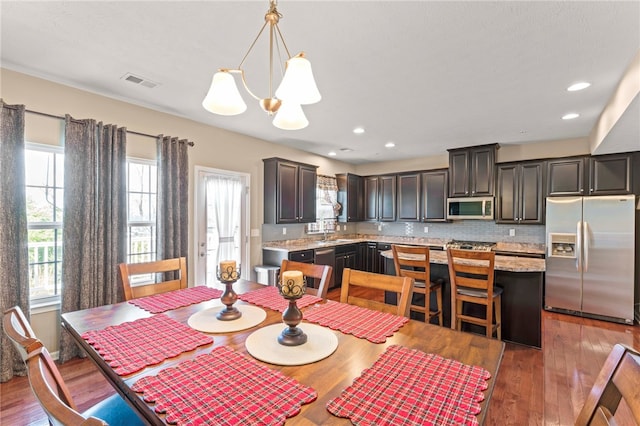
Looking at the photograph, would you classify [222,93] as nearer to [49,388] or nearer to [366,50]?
[366,50]

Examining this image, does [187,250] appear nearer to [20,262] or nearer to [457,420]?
[20,262]

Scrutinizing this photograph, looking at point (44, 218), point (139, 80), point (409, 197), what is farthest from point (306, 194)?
point (44, 218)

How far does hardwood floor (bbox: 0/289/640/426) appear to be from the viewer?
205 centimetres

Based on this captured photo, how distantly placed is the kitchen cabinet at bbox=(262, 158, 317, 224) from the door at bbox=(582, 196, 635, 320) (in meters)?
4.09

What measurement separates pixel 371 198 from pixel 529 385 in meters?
4.62

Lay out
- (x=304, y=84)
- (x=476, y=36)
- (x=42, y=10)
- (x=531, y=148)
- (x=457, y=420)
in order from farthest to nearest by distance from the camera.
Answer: (x=531, y=148)
(x=476, y=36)
(x=42, y=10)
(x=304, y=84)
(x=457, y=420)

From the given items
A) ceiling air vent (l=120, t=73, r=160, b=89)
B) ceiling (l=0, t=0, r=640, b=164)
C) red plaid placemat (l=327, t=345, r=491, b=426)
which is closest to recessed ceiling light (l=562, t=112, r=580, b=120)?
ceiling (l=0, t=0, r=640, b=164)

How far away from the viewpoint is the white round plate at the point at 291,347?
3.74 ft

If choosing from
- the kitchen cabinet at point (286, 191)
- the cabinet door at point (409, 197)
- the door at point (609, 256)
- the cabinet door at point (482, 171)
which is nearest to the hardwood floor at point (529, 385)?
the door at point (609, 256)

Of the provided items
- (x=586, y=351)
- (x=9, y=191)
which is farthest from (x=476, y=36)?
(x=9, y=191)

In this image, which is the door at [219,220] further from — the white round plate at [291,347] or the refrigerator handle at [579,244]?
the refrigerator handle at [579,244]

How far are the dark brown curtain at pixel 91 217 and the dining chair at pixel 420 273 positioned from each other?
9.24 ft

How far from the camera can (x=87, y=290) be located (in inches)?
110

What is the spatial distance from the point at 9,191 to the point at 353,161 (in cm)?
556
